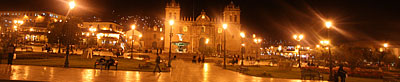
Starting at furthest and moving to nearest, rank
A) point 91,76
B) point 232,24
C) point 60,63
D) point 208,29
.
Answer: point 208,29, point 232,24, point 60,63, point 91,76

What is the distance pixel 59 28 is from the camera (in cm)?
3359

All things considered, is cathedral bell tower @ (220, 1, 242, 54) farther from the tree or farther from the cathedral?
the tree

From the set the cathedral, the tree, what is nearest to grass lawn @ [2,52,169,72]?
the tree

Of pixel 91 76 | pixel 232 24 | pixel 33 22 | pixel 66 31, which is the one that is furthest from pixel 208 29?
pixel 91 76

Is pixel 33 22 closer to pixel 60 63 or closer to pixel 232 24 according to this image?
pixel 232 24

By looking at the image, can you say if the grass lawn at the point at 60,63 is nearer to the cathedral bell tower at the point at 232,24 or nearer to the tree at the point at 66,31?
the tree at the point at 66,31

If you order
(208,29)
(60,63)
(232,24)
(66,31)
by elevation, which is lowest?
(60,63)

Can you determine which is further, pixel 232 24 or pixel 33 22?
pixel 232 24

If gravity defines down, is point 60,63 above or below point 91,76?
above

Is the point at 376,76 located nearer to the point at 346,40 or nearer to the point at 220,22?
the point at 346,40

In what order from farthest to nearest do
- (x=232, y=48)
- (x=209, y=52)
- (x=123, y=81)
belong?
(x=232, y=48)
(x=209, y=52)
(x=123, y=81)

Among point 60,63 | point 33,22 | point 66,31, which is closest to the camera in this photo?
point 60,63

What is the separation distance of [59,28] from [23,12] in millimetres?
59189

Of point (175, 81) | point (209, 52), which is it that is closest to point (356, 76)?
point (175, 81)
